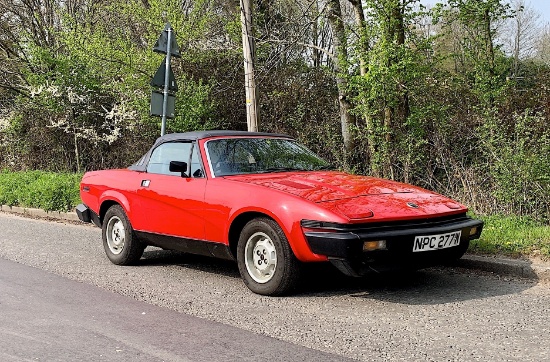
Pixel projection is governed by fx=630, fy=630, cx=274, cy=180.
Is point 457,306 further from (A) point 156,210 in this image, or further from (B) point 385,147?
(B) point 385,147

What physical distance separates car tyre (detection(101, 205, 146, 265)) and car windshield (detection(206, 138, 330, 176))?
1.54 meters

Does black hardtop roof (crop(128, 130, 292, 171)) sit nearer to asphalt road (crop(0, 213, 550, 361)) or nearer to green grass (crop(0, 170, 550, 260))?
asphalt road (crop(0, 213, 550, 361))

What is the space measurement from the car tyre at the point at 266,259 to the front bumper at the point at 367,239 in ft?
1.08

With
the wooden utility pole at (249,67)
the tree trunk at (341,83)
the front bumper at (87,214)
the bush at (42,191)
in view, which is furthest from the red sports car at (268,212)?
the tree trunk at (341,83)

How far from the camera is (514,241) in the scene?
22.9ft

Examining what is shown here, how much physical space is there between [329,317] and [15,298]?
2.93m

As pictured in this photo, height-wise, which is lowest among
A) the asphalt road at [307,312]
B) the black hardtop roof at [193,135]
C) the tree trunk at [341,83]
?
the asphalt road at [307,312]

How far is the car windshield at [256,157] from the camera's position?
6.57m

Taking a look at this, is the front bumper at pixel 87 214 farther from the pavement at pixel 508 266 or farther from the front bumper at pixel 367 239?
the pavement at pixel 508 266

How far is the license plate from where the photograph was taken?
17.5ft

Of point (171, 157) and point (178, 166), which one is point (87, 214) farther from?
point (178, 166)

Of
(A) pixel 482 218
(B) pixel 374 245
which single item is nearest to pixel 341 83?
(A) pixel 482 218

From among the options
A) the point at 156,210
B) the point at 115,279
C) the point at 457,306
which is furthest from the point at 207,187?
the point at 457,306

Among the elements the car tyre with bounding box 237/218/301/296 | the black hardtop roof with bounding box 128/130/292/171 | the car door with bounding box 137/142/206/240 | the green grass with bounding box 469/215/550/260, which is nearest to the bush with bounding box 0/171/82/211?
the black hardtop roof with bounding box 128/130/292/171
